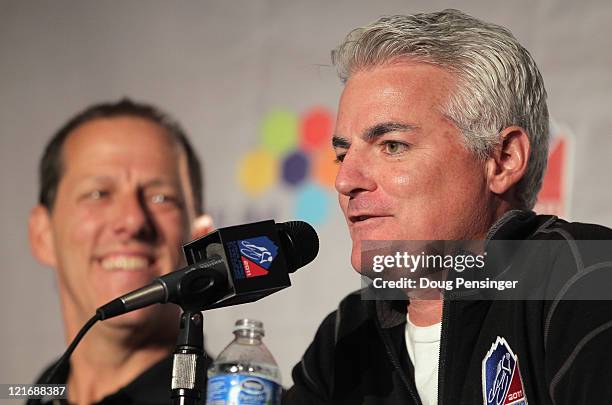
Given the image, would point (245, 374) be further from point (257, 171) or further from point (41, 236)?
point (41, 236)

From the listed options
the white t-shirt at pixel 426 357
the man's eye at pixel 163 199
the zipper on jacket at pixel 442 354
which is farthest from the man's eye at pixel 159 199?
the zipper on jacket at pixel 442 354

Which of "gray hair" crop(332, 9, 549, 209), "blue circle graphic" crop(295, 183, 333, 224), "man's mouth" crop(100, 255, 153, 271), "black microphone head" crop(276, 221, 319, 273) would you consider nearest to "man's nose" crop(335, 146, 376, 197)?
"gray hair" crop(332, 9, 549, 209)

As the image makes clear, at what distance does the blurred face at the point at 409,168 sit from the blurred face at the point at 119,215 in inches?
37.3

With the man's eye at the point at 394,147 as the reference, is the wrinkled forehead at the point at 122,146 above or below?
above

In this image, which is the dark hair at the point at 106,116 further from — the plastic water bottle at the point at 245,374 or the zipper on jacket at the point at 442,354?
the zipper on jacket at the point at 442,354

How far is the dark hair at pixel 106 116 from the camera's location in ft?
8.68

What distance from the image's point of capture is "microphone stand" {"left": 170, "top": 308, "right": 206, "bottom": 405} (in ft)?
4.06

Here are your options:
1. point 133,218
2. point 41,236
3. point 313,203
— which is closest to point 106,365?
point 133,218

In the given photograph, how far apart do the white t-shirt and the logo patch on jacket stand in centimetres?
20

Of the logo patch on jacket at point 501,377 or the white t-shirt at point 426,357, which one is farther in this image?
the white t-shirt at point 426,357

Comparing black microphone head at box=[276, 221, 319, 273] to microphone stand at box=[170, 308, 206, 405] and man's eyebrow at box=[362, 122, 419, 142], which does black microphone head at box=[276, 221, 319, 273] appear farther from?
man's eyebrow at box=[362, 122, 419, 142]

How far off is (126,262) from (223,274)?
1.26 m

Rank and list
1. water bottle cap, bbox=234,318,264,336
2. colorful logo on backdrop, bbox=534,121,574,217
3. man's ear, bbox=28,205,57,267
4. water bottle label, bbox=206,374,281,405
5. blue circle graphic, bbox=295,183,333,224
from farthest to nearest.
→ man's ear, bbox=28,205,57,267 < blue circle graphic, bbox=295,183,333,224 < colorful logo on backdrop, bbox=534,121,574,217 < water bottle cap, bbox=234,318,264,336 < water bottle label, bbox=206,374,281,405

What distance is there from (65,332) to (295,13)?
1178mm
